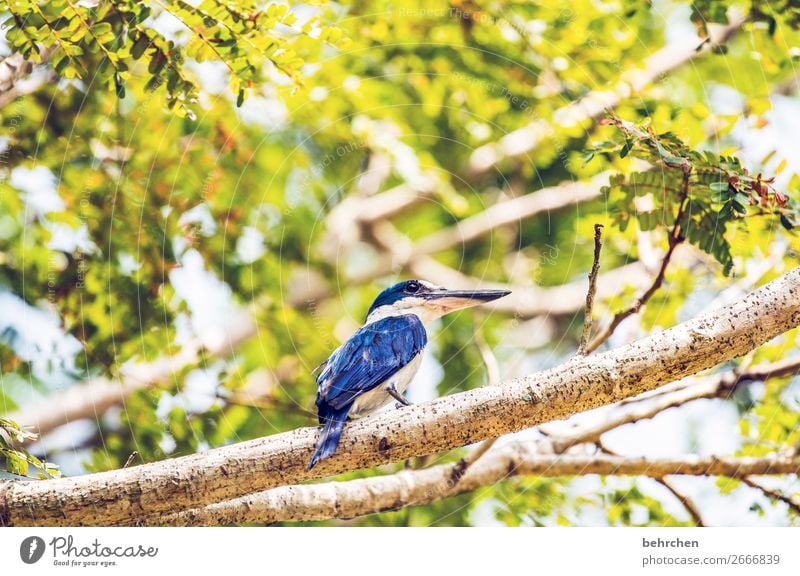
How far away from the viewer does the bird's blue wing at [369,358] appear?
1.54m

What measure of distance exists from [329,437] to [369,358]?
8.0 inches

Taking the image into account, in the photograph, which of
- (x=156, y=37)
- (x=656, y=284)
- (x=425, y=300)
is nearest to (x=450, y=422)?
(x=425, y=300)

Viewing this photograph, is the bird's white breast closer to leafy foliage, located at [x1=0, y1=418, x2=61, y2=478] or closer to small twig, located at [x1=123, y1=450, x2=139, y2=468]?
small twig, located at [x1=123, y1=450, x2=139, y2=468]

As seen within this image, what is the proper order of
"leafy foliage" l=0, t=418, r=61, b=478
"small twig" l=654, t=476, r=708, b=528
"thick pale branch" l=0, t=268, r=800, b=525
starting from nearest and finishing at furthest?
"thick pale branch" l=0, t=268, r=800, b=525 < "leafy foliage" l=0, t=418, r=61, b=478 < "small twig" l=654, t=476, r=708, b=528

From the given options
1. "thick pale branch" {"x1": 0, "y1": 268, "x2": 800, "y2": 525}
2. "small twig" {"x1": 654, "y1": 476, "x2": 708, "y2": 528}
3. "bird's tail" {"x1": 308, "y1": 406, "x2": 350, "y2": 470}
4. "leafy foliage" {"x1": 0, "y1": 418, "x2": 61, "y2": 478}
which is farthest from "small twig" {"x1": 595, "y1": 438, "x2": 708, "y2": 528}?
"leafy foliage" {"x1": 0, "y1": 418, "x2": 61, "y2": 478}

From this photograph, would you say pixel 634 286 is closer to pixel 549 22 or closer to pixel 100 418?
pixel 549 22

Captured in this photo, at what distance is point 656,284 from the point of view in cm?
155

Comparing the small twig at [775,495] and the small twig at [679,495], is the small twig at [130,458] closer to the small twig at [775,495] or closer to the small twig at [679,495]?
the small twig at [679,495]

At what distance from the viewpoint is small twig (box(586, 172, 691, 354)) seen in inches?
60.9

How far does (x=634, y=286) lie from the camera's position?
1.95 m

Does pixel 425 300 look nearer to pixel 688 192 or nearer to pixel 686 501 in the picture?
pixel 688 192

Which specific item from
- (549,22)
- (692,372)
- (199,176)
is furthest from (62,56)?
(692,372)

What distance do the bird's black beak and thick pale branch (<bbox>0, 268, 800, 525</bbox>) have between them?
0.27 m

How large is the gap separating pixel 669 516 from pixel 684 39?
3.75ft
